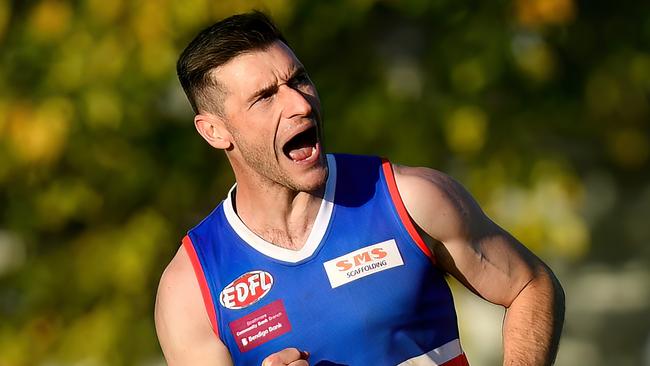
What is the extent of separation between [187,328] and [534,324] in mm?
1111

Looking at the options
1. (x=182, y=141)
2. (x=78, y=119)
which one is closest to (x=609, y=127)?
(x=182, y=141)

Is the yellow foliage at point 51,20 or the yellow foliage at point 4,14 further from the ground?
the yellow foliage at point 4,14

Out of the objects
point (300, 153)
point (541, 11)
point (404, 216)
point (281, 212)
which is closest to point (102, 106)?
point (541, 11)

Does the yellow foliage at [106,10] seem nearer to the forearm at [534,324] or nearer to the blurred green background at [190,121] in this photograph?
the blurred green background at [190,121]

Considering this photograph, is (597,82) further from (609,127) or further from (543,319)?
(543,319)

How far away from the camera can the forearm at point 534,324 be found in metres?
4.46

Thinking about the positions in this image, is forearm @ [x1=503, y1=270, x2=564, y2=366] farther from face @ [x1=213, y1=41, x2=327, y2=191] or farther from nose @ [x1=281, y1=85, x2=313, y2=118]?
nose @ [x1=281, y1=85, x2=313, y2=118]

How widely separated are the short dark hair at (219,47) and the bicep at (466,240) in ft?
2.11

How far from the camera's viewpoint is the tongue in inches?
181

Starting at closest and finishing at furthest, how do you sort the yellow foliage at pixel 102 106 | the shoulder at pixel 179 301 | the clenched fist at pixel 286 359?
the clenched fist at pixel 286 359 → the shoulder at pixel 179 301 → the yellow foliage at pixel 102 106

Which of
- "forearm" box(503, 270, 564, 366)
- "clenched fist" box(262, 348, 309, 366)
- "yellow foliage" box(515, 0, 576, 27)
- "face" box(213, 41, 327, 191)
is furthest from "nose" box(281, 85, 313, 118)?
"yellow foliage" box(515, 0, 576, 27)

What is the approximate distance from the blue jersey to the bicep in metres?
0.05

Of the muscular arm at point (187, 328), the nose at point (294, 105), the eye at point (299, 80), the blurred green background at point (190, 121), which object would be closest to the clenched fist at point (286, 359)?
the muscular arm at point (187, 328)

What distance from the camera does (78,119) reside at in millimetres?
8727
